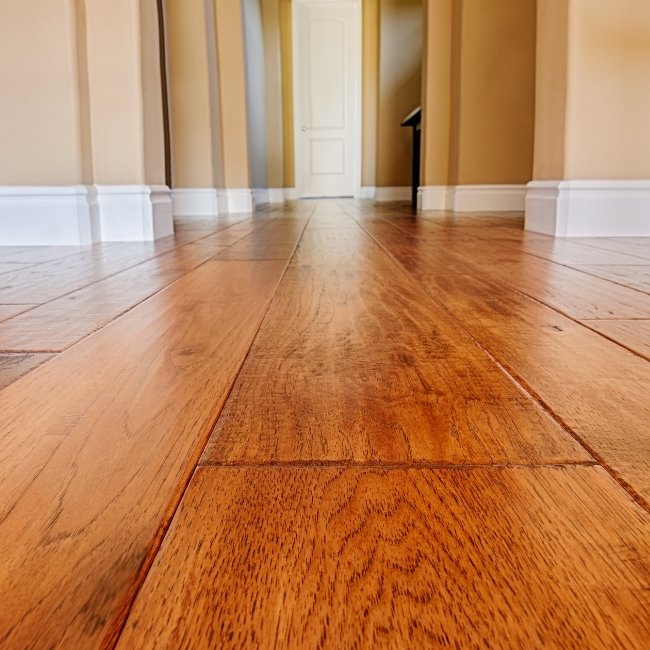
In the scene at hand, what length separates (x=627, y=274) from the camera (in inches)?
49.7

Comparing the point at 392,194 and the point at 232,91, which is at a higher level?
the point at 232,91

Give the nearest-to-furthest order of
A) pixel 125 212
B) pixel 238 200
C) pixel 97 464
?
pixel 97 464
pixel 125 212
pixel 238 200

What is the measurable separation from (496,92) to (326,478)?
3.60 meters

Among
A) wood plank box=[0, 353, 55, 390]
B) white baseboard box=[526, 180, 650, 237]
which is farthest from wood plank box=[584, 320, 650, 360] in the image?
white baseboard box=[526, 180, 650, 237]

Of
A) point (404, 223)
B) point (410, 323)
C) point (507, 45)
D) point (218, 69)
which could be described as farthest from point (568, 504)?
point (218, 69)

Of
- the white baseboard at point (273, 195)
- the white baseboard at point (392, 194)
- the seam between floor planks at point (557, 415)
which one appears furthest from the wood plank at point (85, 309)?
the white baseboard at point (273, 195)

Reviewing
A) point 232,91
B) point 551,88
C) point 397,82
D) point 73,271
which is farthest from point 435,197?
point 73,271

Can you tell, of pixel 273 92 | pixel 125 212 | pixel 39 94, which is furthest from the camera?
pixel 273 92

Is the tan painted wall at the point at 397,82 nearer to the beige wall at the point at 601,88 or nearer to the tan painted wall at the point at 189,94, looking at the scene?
the tan painted wall at the point at 189,94

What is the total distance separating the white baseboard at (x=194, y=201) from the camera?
12.4 feet

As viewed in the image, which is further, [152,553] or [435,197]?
[435,197]

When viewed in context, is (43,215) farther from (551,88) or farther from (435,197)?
(435,197)

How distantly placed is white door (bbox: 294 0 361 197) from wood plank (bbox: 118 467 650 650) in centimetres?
806

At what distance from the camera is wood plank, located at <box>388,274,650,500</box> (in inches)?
16.4
